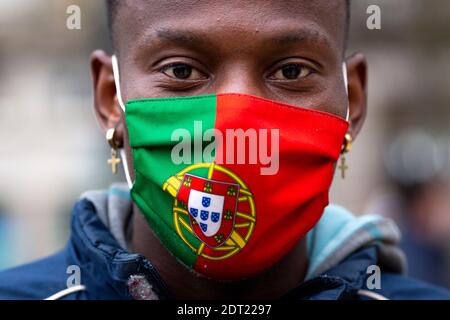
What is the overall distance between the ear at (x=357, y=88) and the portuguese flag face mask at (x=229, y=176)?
1.60 ft

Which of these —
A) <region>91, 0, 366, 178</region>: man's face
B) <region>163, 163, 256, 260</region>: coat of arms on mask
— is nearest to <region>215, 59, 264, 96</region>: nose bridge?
<region>91, 0, 366, 178</region>: man's face

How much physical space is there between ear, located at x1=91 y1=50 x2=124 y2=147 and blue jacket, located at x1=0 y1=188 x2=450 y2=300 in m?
0.34

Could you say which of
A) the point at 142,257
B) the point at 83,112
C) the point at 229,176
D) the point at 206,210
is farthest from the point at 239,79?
the point at 83,112

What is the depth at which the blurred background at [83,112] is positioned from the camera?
1299 centimetres

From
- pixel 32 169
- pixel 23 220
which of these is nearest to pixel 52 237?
pixel 23 220

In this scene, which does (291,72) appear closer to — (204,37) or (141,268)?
(204,37)

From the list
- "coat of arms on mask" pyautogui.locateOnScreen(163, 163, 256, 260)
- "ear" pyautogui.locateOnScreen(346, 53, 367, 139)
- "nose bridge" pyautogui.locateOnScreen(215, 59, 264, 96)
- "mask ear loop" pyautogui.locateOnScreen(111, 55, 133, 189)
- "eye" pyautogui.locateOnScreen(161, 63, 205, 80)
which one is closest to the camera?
"coat of arms on mask" pyautogui.locateOnScreen(163, 163, 256, 260)

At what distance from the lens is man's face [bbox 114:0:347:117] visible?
2.72m

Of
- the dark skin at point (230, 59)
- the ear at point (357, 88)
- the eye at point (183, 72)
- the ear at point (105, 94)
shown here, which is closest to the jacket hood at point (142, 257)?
the dark skin at point (230, 59)

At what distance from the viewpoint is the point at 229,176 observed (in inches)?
100

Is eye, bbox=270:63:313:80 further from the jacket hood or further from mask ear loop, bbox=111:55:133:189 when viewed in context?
the jacket hood

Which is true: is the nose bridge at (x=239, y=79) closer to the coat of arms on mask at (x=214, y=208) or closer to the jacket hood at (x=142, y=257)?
the coat of arms on mask at (x=214, y=208)
